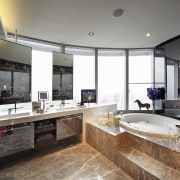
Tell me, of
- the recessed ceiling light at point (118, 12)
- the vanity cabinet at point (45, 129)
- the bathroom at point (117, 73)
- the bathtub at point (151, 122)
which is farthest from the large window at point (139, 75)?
the vanity cabinet at point (45, 129)

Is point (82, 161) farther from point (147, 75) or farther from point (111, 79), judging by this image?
point (147, 75)

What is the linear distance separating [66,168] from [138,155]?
3.87 feet

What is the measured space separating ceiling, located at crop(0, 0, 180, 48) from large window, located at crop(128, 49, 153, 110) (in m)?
0.73

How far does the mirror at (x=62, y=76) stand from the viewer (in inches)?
135

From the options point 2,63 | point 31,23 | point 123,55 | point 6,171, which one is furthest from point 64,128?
point 123,55

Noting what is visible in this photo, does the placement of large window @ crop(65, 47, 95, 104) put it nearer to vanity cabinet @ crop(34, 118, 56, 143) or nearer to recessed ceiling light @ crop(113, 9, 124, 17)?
vanity cabinet @ crop(34, 118, 56, 143)

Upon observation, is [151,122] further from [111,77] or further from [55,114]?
[55,114]

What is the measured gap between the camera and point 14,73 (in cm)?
271

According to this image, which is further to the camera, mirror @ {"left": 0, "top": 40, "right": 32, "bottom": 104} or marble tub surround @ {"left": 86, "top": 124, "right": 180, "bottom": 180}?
mirror @ {"left": 0, "top": 40, "right": 32, "bottom": 104}

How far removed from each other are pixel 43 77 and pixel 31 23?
1.22m

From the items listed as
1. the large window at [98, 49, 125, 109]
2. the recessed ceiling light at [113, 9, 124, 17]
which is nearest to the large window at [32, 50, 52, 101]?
the large window at [98, 49, 125, 109]

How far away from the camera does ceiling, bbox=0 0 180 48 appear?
7.48ft

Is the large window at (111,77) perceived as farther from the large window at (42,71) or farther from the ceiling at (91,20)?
the large window at (42,71)

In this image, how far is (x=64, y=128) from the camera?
115 inches
